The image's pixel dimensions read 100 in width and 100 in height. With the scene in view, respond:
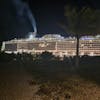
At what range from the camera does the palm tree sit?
31.2 metres

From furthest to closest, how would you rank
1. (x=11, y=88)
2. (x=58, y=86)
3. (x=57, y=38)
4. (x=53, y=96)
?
(x=57, y=38) < (x=58, y=86) < (x=11, y=88) < (x=53, y=96)

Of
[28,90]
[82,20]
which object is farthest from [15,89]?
[82,20]

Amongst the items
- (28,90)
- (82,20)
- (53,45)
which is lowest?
Result: (28,90)

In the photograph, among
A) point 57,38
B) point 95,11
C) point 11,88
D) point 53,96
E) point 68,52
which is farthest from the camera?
point 57,38

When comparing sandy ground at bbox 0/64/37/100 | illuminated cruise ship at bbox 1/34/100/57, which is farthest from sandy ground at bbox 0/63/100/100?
illuminated cruise ship at bbox 1/34/100/57

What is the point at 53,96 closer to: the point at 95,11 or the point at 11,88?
the point at 11,88

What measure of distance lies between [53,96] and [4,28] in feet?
65.3

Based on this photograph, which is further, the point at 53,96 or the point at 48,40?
the point at 48,40

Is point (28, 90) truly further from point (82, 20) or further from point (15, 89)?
point (82, 20)

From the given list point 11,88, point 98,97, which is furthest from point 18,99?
point 98,97

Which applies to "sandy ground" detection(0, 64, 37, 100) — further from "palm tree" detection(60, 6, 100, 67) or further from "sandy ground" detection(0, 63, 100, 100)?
"palm tree" detection(60, 6, 100, 67)

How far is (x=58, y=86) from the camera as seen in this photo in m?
17.1

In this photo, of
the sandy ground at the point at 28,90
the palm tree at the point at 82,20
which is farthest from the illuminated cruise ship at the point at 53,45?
the sandy ground at the point at 28,90

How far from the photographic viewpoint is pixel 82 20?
31.5m
